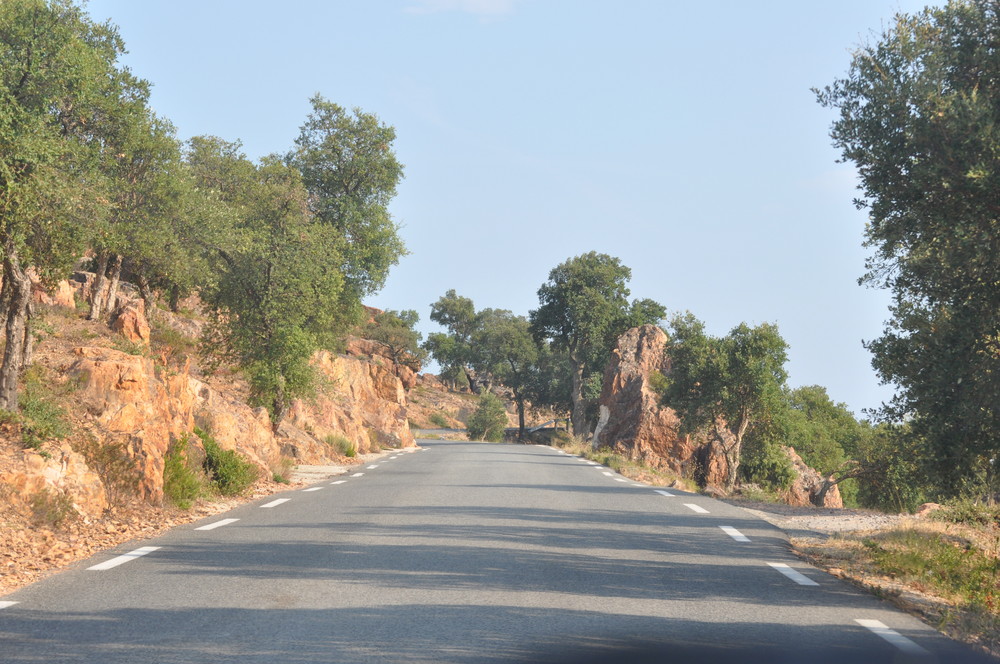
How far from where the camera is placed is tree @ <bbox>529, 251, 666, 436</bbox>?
7050 cm

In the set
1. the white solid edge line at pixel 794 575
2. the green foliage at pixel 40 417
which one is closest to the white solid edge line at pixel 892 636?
the white solid edge line at pixel 794 575

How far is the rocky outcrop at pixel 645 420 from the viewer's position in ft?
149

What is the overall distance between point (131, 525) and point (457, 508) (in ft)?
Answer: 14.8

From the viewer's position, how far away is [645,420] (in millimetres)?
47375

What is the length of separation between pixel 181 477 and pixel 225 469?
1.88 metres

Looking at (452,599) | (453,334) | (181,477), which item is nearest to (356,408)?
(181,477)

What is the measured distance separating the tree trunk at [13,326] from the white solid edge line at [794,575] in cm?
896

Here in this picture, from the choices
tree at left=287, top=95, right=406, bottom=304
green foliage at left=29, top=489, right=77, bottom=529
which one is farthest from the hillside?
tree at left=287, top=95, right=406, bottom=304

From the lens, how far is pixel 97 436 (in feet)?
40.2

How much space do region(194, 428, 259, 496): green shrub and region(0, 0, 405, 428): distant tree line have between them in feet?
12.0

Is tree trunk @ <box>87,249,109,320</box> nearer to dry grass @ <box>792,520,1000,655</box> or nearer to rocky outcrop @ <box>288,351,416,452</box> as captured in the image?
rocky outcrop @ <box>288,351,416,452</box>

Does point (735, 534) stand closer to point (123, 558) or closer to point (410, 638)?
point (410, 638)

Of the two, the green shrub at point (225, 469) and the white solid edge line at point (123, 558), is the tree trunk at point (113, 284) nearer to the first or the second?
the green shrub at point (225, 469)

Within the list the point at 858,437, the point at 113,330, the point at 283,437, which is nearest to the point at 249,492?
the point at 113,330
